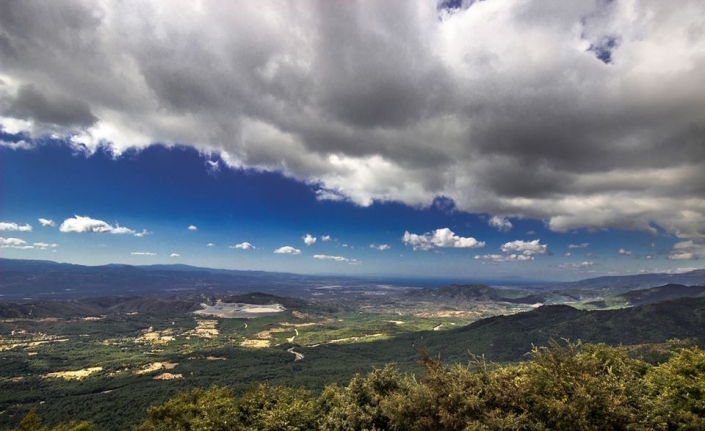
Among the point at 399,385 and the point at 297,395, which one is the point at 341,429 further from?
the point at 297,395

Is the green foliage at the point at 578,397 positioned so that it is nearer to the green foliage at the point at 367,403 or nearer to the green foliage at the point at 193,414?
the green foliage at the point at 367,403

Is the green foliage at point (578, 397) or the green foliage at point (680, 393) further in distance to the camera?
the green foliage at point (680, 393)

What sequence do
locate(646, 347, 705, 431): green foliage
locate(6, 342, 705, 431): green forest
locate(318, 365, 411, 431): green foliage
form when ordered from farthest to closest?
locate(318, 365, 411, 431): green foliage < locate(646, 347, 705, 431): green foliage < locate(6, 342, 705, 431): green forest

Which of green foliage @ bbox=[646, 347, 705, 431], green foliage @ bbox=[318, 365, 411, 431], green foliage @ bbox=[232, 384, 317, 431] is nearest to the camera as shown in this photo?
green foliage @ bbox=[646, 347, 705, 431]

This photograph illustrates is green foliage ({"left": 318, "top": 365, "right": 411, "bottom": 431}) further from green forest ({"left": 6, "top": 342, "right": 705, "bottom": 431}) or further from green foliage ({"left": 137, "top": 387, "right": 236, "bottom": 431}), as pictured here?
green foliage ({"left": 137, "top": 387, "right": 236, "bottom": 431})

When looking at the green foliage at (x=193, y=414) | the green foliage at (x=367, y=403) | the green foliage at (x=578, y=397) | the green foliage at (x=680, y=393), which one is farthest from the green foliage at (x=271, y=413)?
the green foliage at (x=680, y=393)

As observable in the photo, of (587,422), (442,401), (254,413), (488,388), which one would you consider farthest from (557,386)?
(254,413)

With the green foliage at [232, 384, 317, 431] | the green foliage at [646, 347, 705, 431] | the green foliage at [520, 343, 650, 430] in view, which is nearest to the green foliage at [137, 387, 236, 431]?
the green foliage at [232, 384, 317, 431]

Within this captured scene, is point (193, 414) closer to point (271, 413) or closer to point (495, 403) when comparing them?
point (271, 413)

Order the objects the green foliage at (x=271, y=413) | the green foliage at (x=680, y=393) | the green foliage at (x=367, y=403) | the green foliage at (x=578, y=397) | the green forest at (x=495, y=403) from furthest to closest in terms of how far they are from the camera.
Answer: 1. the green foliage at (x=271, y=413)
2. the green foliage at (x=367, y=403)
3. the green foliage at (x=680, y=393)
4. the green forest at (x=495, y=403)
5. the green foliage at (x=578, y=397)

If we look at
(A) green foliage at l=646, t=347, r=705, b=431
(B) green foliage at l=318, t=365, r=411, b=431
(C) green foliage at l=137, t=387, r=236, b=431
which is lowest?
(C) green foliage at l=137, t=387, r=236, b=431
